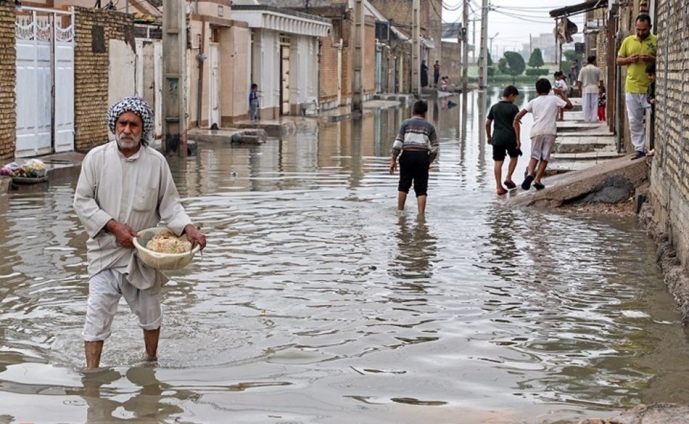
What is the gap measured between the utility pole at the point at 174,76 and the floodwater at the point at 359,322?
734 cm

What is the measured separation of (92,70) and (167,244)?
16229 millimetres

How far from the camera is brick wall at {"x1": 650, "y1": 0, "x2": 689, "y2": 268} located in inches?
404

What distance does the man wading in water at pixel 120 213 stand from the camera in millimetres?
6914

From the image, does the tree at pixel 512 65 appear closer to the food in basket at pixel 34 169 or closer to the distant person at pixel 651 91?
the food in basket at pixel 34 169

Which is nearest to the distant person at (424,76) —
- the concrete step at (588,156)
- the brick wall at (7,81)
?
the concrete step at (588,156)

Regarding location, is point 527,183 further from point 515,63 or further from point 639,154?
point 515,63

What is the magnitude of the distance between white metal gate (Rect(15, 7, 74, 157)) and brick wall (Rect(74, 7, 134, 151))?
33cm

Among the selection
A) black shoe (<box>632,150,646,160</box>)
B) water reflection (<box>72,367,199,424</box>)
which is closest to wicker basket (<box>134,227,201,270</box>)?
water reflection (<box>72,367,199,424</box>)

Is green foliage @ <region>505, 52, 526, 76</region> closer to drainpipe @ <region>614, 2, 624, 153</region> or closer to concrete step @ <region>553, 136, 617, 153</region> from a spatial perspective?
drainpipe @ <region>614, 2, 624, 153</region>

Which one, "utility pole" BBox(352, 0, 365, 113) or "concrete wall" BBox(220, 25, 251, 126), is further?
"utility pole" BBox(352, 0, 365, 113)

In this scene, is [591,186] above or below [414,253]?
above

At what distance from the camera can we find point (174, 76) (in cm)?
2253

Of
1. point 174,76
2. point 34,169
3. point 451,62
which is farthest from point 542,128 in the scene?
point 451,62

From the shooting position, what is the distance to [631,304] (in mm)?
9336
